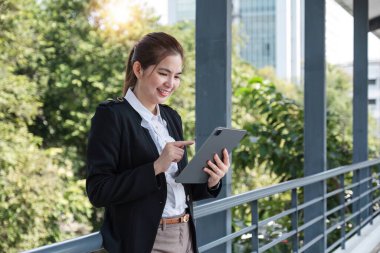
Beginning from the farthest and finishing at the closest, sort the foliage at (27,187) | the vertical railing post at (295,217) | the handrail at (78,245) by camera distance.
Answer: the foliage at (27,187) → the vertical railing post at (295,217) → the handrail at (78,245)

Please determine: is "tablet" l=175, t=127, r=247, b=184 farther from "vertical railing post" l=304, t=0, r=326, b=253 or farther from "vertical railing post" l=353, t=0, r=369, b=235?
"vertical railing post" l=353, t=0, r=369, b=235

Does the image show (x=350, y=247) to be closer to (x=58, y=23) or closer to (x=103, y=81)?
(x=103, y=81)

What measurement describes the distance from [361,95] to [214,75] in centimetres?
378

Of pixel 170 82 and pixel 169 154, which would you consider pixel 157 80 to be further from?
pixel 169 154

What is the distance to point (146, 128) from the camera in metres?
1.49

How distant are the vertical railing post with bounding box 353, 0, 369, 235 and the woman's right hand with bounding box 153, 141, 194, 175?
15.7 feet

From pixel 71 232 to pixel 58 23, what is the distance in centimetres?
506

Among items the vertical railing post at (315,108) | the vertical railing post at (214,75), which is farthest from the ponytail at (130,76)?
the vertical railing post at (315,108)

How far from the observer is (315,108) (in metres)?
4.30

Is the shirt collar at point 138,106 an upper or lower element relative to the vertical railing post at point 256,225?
upper

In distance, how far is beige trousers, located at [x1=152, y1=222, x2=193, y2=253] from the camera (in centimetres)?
151

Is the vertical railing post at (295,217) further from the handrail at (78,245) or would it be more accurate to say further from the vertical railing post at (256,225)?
the handrail at (78,245)

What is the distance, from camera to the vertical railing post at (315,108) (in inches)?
165

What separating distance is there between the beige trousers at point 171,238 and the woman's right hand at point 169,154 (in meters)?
0.18
